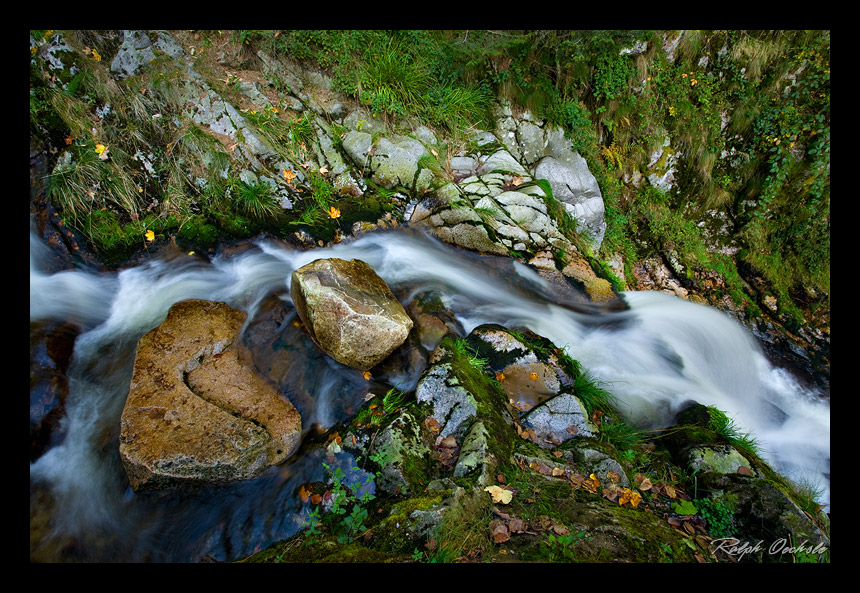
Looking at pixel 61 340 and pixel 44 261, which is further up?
pixel 44 261

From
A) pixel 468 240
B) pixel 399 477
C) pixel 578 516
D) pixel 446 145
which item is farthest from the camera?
pixel 446 145

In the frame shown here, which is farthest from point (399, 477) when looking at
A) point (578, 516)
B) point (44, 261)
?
point (44, 261)

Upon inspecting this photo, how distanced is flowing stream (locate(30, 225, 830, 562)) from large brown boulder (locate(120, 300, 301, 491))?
232 mm

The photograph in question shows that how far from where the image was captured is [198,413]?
3389 millimetres

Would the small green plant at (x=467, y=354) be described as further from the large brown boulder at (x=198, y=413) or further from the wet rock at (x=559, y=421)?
the large brown boulder at (x=198, y=413)

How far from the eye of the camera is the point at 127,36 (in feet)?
17.8

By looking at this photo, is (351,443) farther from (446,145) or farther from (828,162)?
(828,162)

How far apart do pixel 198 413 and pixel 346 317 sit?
1.67m

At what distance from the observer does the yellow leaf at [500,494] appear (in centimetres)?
262

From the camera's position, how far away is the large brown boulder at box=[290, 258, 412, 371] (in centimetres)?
399

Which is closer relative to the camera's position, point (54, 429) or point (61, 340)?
point (54, 429)

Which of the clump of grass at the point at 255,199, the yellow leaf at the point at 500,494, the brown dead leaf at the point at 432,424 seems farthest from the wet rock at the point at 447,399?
the clump of grass at the point at 255,199
